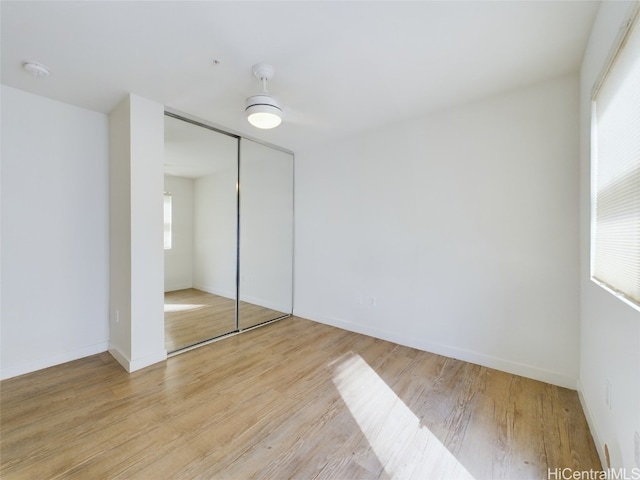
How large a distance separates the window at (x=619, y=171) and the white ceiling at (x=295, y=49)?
20.9 inches

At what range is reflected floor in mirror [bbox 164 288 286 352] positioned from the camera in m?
2.88

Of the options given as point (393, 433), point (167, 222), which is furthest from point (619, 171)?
point (167, 222)

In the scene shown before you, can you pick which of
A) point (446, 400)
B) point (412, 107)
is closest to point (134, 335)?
point (446, 400)

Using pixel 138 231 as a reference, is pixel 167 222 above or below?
above

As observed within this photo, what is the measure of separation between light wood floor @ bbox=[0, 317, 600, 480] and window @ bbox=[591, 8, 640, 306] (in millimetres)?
1049

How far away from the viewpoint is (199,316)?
3.26 meters

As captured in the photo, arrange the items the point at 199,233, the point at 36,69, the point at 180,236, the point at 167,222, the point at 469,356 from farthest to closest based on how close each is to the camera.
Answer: the point at 199,233
the point at 180,236
the point at 167,222
the point at 469,356
the point at 36,69

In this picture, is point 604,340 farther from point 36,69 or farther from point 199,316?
point 36,69

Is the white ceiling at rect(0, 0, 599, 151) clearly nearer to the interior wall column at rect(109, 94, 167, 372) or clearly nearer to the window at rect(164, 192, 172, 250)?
the interior wall column at rect(109, 94, 167, 372)

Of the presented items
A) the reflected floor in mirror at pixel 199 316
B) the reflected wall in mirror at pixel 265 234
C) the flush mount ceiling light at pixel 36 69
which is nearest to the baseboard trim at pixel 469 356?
the reflected wall in mirror at pixel 265 234

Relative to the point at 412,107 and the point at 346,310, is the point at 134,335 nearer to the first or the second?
the point at 346,310

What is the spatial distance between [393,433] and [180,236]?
2.78 metres

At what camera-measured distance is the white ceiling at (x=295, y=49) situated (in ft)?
5.03

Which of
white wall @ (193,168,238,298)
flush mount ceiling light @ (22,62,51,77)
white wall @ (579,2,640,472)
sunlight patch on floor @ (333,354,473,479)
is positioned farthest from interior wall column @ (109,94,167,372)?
white wall @ (579,2,640,472)
